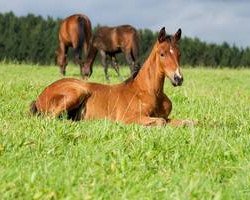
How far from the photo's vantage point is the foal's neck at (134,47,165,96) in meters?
8.82

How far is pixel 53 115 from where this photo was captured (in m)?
8.48

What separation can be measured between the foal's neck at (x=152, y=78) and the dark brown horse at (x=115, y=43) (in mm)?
14268

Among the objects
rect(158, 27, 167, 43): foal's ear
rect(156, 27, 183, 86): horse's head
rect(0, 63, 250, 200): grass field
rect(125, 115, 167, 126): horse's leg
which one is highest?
rect(158, 27, 167, 43): foal's ear

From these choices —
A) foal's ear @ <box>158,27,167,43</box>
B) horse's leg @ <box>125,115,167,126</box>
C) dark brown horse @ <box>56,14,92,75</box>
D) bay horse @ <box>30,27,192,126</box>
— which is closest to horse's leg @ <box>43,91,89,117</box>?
bay horse @ <box>30,27,192,126</box>

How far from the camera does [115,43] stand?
24.6m

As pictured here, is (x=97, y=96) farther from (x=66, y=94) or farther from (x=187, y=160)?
(x=187, y=160)

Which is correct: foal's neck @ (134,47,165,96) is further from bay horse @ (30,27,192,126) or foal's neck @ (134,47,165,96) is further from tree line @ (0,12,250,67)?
tree line @ (0,12,250,67)

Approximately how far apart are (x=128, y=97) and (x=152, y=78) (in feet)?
1.44

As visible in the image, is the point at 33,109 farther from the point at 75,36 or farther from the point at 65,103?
the point at 75,36

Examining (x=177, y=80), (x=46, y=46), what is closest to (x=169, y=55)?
(x=177, y=80)

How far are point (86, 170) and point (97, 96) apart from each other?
417 centimetres

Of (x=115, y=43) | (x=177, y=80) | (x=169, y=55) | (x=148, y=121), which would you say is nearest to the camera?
(x=148, y=121)

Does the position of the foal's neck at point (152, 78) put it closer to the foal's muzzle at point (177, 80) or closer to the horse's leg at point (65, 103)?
the foal's muzzle at point (177, 80)

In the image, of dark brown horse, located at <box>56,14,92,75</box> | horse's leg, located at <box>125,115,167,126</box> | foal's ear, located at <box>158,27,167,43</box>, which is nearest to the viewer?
horse's leg, located at <box>125,115,167,126</box>
